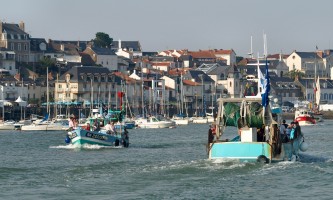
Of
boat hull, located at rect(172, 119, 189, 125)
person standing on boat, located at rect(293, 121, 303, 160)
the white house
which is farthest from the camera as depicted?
the white house

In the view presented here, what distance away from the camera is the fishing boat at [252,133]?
171ft

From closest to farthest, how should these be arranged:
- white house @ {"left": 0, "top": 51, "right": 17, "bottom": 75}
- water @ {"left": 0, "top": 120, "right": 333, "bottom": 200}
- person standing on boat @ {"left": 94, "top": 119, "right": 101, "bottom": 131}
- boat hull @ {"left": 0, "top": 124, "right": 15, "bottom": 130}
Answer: water @ {"left": 0, "top": 120, "right": 333, "bottom": 200}, person standing on boat @ {"left": 94, "top": 119, "right": 101, "bottom": 131}, boat hull @ {"left": 0, "top": 124, "right": 15, "bottom": 130}, white house @ {"left": 0, "top": 51, "right": 17, "bottom": 75}

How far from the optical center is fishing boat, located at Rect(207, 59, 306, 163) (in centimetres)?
5197

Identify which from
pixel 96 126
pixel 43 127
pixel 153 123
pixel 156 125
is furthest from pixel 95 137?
pixel 153 123

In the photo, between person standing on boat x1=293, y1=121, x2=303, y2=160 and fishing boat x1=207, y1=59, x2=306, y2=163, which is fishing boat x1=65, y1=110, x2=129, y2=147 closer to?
person standing on boat x1=293, y1=121, x2=303, y2=160

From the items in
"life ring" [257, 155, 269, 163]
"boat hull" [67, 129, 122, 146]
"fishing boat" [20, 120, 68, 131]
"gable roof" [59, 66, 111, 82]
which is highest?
"gable roof" [59, 66, 111, 82]

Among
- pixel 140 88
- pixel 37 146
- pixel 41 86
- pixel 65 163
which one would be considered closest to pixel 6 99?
pixel 41 86

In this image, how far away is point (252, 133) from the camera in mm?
52875

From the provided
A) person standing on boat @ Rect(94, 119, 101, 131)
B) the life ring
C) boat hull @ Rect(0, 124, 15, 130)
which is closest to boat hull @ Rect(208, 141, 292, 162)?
the life ring

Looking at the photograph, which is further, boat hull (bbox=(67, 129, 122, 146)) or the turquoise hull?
boat hull (bbox=(67, 129, 122, 146))

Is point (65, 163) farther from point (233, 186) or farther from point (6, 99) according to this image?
point (6, 99)

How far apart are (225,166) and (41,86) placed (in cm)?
13171

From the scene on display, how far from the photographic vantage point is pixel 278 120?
5728 centimetres

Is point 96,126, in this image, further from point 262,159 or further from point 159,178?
point 159,178
